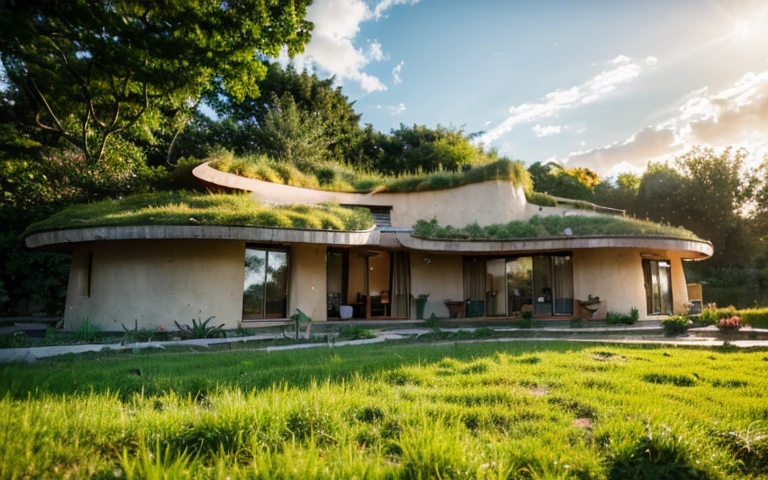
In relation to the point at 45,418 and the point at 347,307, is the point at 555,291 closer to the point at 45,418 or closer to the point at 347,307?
the point at 347,307

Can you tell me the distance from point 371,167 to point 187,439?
27.2 metres

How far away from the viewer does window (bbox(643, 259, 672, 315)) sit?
15602mm

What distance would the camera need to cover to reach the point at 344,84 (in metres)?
31.1

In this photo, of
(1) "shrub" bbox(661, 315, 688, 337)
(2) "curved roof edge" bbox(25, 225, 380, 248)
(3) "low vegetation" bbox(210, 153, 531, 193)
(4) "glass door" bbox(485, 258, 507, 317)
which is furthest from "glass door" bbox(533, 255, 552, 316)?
(2) "curved roof edge" bbox(25, 225, 380, 248)

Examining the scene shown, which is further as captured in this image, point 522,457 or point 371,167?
point 371,167

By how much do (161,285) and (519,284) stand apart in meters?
10.9

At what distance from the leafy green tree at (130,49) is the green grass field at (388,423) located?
2.76m

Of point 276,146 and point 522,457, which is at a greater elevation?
point 276,146

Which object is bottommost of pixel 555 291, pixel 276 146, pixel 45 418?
pixel 45 418

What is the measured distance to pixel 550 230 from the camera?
14.1 meters

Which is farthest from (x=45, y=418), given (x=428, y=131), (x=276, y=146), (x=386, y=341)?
(x=428, y=131)

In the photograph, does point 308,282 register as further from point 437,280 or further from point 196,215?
point 437,280

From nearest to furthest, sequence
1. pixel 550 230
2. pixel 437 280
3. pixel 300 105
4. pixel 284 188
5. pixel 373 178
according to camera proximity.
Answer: pixel 550 230
pixel 437 280
pixel 284 188
pixel 373 178
pixel 300 105

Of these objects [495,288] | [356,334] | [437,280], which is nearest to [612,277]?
[495,288]
